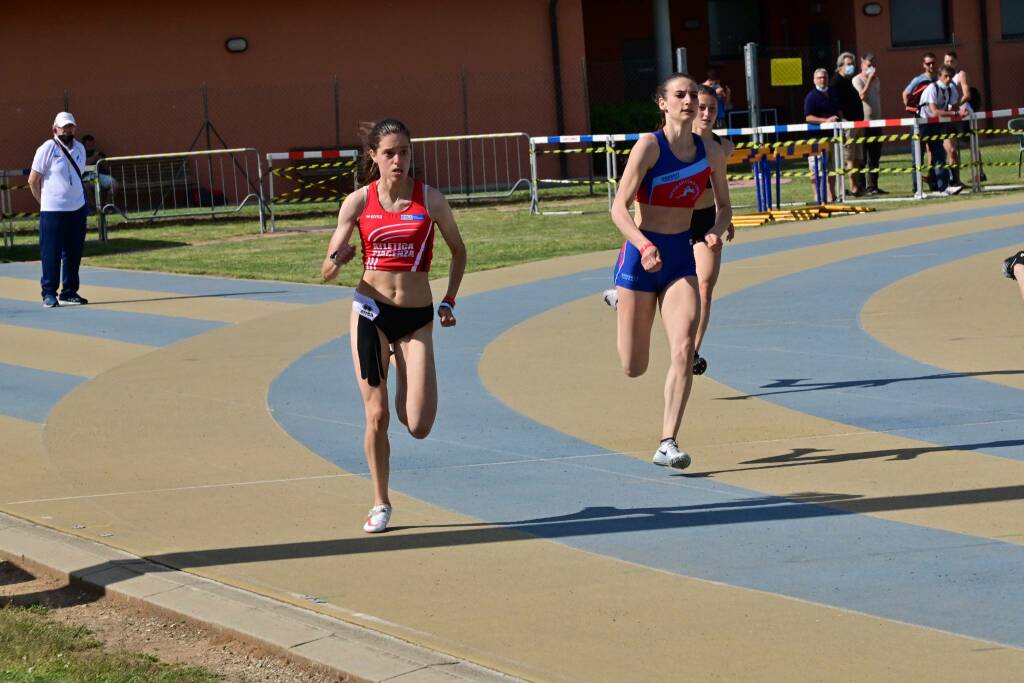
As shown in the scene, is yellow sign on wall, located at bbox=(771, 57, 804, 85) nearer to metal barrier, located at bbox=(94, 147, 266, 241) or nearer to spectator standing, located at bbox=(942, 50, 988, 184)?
spectator standing, located at bbox=(942, 50, 988, 184)

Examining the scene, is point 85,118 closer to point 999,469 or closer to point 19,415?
point 19,415

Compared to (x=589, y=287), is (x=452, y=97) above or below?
above

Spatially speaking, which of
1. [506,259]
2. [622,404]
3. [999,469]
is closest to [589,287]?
[506,259]

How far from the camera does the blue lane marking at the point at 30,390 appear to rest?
34.9 feet

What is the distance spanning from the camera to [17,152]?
1194 inches

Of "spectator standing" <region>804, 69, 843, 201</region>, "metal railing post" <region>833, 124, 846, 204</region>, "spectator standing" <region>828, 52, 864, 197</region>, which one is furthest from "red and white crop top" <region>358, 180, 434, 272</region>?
"spectator standing" <region>828, 52, 864, 197</region>

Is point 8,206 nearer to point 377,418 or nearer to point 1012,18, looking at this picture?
point 377,418

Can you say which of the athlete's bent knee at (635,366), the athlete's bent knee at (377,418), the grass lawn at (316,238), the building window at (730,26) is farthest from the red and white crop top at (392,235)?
the building window at (730,26)

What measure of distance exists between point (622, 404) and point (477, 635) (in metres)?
4.53

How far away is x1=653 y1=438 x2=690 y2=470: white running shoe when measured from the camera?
793cm

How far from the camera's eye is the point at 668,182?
8375 mm

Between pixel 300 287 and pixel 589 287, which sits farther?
pixel 300 287

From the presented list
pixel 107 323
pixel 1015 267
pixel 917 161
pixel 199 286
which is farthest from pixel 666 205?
pixel 917 161

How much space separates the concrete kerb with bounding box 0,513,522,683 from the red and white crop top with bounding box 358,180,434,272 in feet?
5.31
